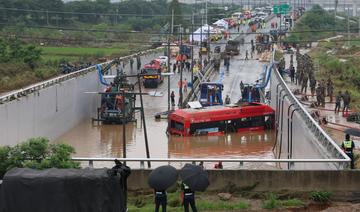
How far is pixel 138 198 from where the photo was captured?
14.2 m

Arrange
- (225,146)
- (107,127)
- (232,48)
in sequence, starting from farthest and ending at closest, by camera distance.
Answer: (232,48), (107,127), (225,146)

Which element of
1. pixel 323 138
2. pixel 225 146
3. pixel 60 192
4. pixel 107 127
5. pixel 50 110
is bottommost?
pixel 107 127

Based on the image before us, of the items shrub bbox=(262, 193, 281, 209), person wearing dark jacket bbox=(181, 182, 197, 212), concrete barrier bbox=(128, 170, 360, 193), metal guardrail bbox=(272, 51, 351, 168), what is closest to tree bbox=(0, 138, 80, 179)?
concrete barrier bbox=(128, 170, 360, 193)

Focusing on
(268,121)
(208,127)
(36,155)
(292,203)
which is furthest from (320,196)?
(268,121)

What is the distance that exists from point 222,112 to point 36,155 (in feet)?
81.9

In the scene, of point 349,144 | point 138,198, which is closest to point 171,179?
point 138,198

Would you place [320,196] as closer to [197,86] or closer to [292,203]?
[292,203]

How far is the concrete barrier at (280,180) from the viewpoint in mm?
14383

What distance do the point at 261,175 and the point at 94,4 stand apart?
10567 centimetres

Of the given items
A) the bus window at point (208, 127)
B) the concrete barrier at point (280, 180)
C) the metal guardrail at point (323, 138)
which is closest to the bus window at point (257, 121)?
the bus window at point (208, 127)

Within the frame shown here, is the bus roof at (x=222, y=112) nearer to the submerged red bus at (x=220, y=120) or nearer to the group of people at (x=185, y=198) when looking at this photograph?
the submerged red bus at (x=220, y=120)

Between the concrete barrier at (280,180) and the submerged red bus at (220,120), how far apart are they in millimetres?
22128

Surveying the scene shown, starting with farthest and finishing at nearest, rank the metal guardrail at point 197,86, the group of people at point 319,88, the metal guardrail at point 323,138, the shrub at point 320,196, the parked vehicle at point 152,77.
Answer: the parked vehicle at point 152,77 < the metal guardrail at point 197,86 < the group of people at point 319,88 < the metal guardrail at point 323,138 < the shrub at point 320,196

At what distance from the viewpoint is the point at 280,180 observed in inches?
572
